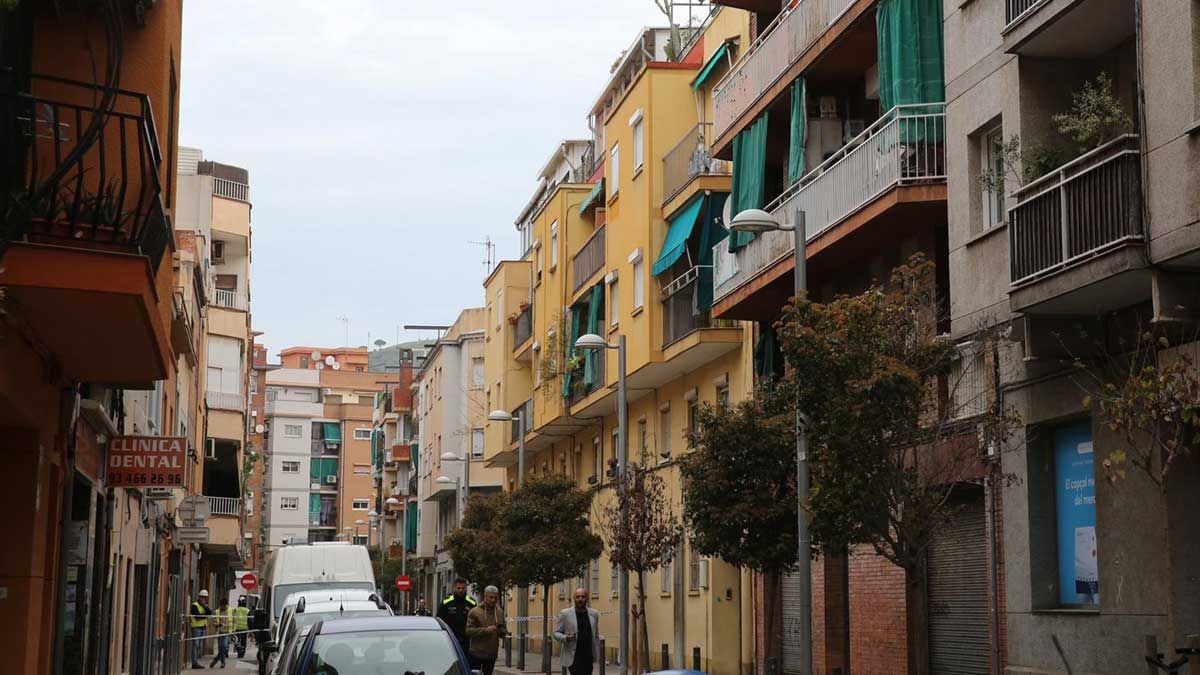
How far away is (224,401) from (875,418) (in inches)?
1910

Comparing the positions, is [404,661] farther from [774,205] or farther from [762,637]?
[762,637]

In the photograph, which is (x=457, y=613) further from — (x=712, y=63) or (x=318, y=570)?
(x=712, y=63)

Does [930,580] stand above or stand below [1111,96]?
below

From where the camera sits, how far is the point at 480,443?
7775 cm

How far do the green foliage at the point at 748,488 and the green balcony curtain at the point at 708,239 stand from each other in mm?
11883

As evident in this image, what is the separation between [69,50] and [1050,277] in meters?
9.56

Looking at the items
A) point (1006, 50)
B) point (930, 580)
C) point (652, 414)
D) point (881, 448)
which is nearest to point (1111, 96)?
point (1006, 50)

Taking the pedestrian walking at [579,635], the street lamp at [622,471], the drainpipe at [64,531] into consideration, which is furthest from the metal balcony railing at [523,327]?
the drainpipe at [64,531]

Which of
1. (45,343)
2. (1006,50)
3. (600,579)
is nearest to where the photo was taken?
(45,343)

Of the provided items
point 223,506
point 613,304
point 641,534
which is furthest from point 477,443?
point 641,534

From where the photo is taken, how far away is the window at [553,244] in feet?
173

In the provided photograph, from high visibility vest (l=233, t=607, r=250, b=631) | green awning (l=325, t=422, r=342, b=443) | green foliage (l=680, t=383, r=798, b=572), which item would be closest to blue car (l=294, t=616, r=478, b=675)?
green foliage (l=680, t=383, r=798, b=572)

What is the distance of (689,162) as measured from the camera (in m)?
36.0

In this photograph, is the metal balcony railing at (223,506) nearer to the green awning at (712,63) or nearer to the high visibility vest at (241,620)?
the high visibility vest at (241,620)
